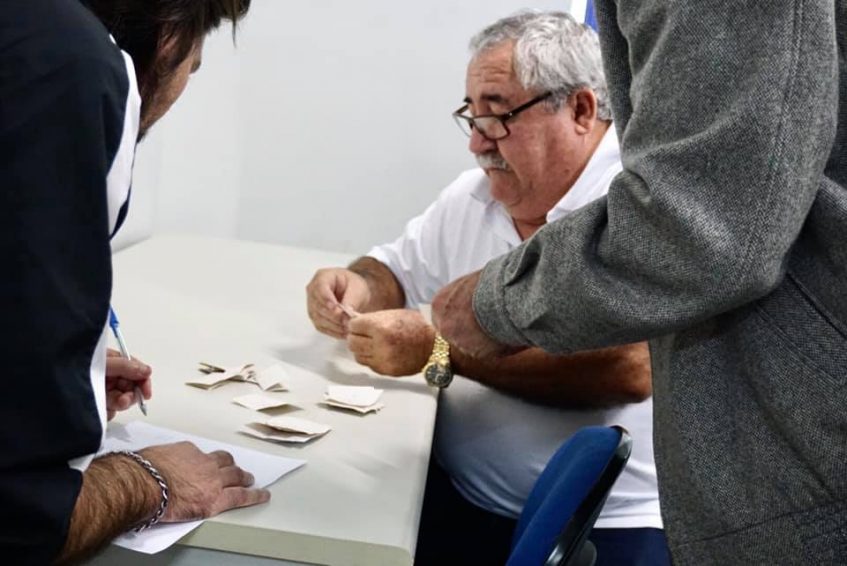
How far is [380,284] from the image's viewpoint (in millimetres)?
2309

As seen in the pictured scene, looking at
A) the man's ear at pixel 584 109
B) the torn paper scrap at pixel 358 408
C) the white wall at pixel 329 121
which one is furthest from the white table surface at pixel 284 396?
the white wall at pixel 329 121

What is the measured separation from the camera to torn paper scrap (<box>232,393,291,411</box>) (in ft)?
4.81

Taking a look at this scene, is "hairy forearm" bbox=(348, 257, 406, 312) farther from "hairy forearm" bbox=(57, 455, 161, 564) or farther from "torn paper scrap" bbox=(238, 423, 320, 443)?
"hairy forearm" bbox=(57, 455, 161, 564)

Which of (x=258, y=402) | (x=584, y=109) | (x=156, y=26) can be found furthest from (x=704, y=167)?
(x=584, y=109)

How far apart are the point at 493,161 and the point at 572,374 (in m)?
0.54

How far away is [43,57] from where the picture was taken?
0.79 meters

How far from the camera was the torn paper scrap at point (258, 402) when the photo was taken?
1.46m

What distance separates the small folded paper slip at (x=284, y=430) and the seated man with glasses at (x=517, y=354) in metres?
0.38

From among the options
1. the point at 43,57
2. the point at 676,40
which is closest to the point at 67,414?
the point at 43,57

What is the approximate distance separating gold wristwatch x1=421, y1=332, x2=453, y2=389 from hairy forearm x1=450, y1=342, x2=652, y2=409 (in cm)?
2

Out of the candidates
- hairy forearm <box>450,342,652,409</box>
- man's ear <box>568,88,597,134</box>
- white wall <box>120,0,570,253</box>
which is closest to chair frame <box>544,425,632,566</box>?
hairy forearm <box>450,342,652,409</box>

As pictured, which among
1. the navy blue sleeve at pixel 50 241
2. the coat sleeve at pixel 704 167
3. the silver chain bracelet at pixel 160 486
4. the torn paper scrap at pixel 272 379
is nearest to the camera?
the navy blue sleeve at pixel 50 241

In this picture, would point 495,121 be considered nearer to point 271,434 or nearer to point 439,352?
point 439,352

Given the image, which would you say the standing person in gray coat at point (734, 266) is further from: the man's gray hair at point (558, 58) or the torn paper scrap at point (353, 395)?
the man's gray hair at point (558, 58)
